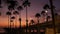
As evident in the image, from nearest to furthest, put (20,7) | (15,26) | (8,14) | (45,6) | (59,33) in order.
Result: (59,33) < (45,6) < (20,7) < (8,14) < (15,26)

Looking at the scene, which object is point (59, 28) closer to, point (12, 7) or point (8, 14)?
point (12, 7)

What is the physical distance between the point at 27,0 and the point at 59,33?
27733 mm

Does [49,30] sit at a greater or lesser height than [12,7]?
lesser

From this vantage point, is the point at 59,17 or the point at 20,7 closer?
the point at 59,17

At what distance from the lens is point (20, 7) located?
69812mm

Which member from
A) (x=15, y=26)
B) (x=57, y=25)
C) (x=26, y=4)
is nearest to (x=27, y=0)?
(x=26, y=4)

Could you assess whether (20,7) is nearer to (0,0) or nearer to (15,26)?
(0,0)

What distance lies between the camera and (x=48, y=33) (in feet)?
127

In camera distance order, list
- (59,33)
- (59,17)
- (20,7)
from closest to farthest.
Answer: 1. (59,33)
2. (59,17)
3. (20,7)

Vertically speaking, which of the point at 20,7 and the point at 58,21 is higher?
the point at 20,7

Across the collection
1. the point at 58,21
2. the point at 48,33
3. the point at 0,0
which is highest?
the point at 0,0

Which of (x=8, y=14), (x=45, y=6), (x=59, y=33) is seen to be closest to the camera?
(x=59, y=33)

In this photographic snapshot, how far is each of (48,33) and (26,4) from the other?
24859 mm

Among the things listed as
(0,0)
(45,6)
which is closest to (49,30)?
(0,0)
